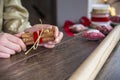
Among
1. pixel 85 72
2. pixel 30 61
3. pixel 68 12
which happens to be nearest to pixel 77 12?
pixel 68 12

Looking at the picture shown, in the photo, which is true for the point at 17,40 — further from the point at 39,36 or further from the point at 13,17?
the point at 13,17

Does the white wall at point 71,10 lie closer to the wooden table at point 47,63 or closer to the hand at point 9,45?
the wooden table at point 47,63

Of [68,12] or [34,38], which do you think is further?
[68,12]

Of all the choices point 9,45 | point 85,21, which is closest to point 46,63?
point 9,45

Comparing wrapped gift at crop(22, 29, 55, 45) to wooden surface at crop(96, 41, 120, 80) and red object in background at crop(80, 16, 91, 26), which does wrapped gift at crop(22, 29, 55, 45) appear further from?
red object in background at crop(80, 16, 91, 26)

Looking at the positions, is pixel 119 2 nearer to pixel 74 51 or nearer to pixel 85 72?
pixel 74 51

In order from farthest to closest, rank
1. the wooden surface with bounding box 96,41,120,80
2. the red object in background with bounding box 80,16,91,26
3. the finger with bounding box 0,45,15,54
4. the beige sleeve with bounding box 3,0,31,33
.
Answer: the red object in background with bounding box 80,16,91,26, the beige sleeve with bounding box 3,0,31,33, the finger with bounding box 0,45,15,54, the wooden surface with bounding box 96,41,120,80

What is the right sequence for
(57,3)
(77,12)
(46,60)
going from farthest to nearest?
(77,12) < (57,3) < (46,60)

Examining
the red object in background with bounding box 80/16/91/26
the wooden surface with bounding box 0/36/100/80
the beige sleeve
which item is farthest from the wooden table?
the red object in background with bounding box 80/16/91/26
